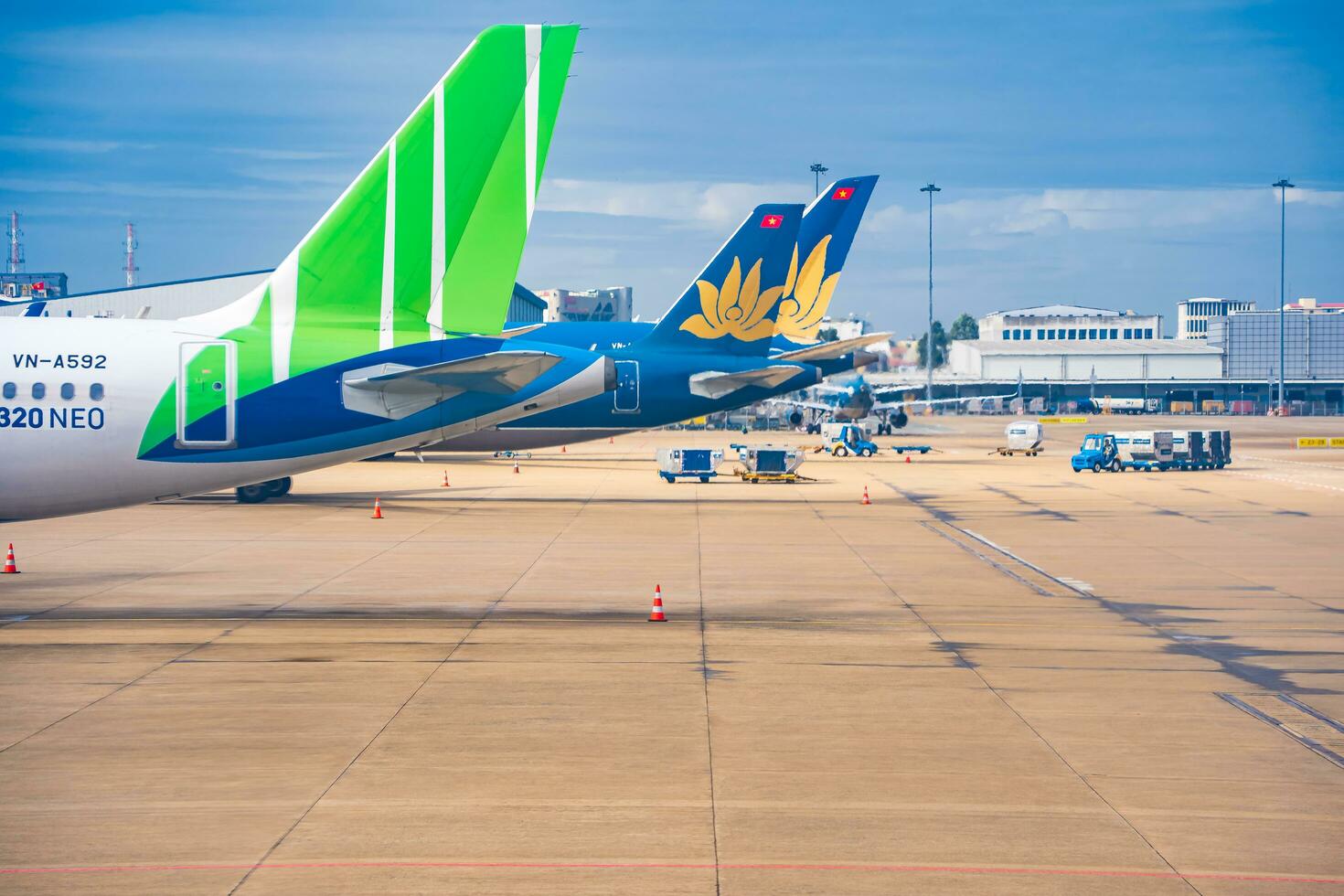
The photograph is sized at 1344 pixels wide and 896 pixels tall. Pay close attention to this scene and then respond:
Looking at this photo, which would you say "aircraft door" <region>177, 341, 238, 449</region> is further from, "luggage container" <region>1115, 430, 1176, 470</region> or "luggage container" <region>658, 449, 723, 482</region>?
"luggage container" <region>1115, 430, 1176, 470</region>

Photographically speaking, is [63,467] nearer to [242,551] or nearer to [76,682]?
[76,682]

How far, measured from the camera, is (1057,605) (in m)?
25.8

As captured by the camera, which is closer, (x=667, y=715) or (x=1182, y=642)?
(x=667, y=715)

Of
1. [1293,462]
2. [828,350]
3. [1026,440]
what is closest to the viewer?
[828,350]

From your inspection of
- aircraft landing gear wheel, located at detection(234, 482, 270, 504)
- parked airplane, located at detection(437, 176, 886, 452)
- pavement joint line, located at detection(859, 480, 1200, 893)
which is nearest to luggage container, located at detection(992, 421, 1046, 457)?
parked airplane, located at detection(437, 176, 886, 452)

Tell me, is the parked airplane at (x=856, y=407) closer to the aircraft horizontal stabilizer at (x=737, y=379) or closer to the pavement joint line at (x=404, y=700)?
the aircraft horizontal stabilizer at (x=737, y=379)

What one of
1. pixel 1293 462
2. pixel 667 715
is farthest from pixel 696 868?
pixel 1293 462

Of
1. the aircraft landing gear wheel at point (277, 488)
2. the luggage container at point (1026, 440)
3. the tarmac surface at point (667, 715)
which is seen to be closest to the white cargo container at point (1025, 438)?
the luggage container at point (1026, 440)

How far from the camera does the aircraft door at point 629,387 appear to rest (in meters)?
51.9

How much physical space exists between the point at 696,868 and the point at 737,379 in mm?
40122

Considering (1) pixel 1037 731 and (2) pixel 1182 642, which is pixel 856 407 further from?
(1) pixel 1037 731

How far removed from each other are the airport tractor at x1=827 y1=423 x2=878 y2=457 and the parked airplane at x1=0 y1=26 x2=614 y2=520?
61464mm

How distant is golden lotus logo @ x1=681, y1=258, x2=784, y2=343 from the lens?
170 ft

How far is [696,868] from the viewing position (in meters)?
11.3
